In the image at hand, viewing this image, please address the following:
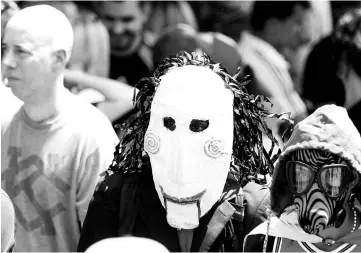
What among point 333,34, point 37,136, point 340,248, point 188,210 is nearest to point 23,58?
point 37,136

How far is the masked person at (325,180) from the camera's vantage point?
5094 millimetres

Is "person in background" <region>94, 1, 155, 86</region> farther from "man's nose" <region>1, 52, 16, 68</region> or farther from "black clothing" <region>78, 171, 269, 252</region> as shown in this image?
"black clothing" <region>78, 171, 269, 252</region>

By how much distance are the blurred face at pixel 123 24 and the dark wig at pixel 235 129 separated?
3.14 metres

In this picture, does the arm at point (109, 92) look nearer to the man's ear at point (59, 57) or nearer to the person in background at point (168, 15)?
the man's ear at point (59, 57)

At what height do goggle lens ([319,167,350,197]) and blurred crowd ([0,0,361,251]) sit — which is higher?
blurred crowd ([0,0,361,251])

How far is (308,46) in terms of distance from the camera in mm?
9398

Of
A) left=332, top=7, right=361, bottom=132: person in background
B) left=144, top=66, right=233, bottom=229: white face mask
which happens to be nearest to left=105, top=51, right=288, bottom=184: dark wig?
left=144, top=66, right=233, bottom=229: white face mask

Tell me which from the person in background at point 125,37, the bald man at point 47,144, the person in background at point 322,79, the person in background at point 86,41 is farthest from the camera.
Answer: the person in background at point 125,37

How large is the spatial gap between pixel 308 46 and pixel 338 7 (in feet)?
1.50

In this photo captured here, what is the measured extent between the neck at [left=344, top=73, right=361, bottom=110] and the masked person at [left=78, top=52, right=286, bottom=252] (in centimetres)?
236

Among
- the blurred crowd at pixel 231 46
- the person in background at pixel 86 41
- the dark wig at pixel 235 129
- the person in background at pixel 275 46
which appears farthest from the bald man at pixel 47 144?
the person in background at pixel 275 46

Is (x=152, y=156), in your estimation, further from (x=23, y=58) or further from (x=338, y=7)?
(x=338, y=7)

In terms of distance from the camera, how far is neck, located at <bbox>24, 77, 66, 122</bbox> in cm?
633

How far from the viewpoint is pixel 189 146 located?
5477 millimetres
